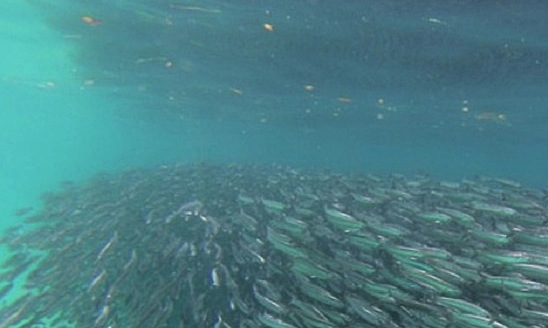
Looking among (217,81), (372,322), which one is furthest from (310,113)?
(372,322)

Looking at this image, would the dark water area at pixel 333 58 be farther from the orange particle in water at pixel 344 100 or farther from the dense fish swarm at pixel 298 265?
the dense fish swarm at pixel 298 265

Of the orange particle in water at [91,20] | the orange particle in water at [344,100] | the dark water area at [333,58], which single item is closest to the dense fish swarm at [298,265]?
the dark water area at [333,58]

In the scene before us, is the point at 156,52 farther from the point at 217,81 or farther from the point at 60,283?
the point at 60,283

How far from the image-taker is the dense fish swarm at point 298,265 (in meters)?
5.71

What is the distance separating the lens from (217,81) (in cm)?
2831

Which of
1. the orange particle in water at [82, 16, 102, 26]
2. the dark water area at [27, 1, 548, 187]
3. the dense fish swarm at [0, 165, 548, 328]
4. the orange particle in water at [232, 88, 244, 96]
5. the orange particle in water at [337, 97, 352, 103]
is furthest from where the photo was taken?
the orange particle in water at [232, 88, 244, 96]

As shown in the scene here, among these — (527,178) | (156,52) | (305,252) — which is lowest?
(527,178)

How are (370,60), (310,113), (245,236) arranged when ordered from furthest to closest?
(310,113) → (370,60) → (245,236)

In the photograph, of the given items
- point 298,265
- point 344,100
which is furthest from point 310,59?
point 298,265

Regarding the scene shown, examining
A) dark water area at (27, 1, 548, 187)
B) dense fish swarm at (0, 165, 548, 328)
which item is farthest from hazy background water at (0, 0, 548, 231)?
dense fish swarm at (0, 165, 548, 328)

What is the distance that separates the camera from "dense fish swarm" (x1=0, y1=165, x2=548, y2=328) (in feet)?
18.7

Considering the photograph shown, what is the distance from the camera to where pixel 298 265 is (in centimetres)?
630

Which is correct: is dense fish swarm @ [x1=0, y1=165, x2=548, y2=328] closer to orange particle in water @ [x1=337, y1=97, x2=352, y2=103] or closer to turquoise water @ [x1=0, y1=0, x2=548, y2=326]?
turquoise water @ [x1=0, y1=0, x2=548, y2=326]

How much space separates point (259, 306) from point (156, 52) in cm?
1880
